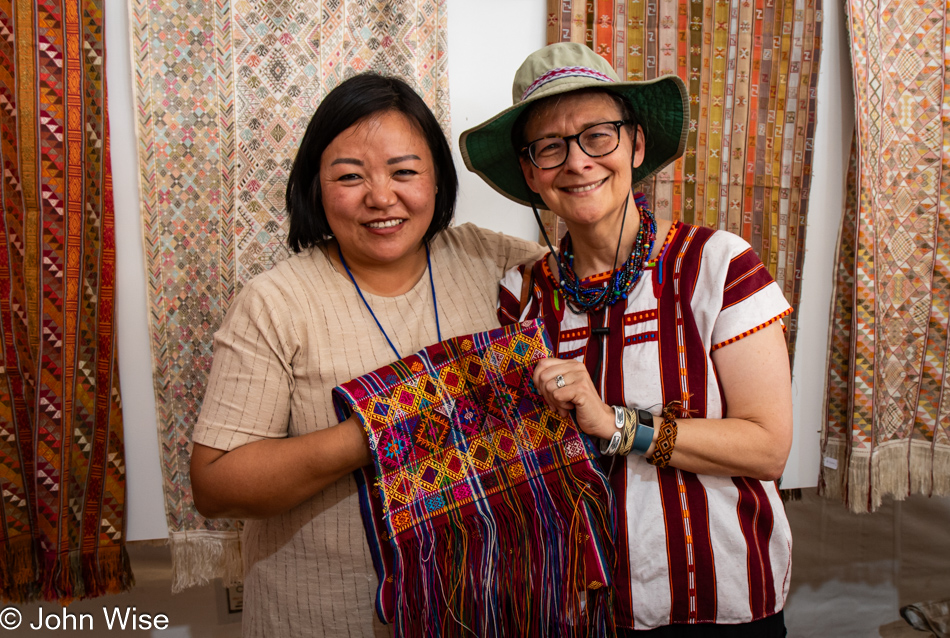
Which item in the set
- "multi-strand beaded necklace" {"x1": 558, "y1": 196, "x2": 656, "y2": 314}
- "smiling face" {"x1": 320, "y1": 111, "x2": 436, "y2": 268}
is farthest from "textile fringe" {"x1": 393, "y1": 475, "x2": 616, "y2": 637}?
"smiling face" {"x1": 320, "y1": 111, "x2": 436, "y2": 268}

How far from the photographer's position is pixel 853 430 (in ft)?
8.05

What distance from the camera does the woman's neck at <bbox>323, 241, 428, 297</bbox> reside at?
4.80 ft

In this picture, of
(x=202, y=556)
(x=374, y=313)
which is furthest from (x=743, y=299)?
(x=202, y=556)

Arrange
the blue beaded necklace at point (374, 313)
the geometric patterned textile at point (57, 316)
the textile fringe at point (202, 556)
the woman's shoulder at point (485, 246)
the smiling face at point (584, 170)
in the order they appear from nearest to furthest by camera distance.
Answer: the smiling face at point (584, 170)
the blue beaded necklace at point (374, 313)
the woman's shoulder at point (485, 246)
the geometric patterned textile at point (57, 316)
the textile fringe at point (202, 556)

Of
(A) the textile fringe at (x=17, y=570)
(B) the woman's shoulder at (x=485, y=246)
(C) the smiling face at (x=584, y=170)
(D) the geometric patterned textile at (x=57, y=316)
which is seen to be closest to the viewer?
(C) the smiling face at (x=584, y=170)

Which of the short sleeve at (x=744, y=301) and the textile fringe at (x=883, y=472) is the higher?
the short sleeve at (x=744, y=301)

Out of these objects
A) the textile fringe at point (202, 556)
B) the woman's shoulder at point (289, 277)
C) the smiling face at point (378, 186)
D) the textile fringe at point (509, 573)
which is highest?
the smiling face at point (378, 186)

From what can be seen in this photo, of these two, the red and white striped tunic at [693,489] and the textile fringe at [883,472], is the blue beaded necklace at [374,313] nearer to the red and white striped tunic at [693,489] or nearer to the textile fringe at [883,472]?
the red and white striped tunic at [693,489]

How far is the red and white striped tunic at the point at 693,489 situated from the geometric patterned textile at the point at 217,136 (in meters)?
1.21

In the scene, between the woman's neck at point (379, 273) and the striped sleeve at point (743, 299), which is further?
the woman's neck at point (379, 273)

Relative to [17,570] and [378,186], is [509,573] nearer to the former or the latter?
[378,186]

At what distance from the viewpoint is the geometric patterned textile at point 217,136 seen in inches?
78.3

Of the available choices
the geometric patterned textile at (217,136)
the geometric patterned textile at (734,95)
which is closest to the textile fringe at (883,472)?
the geometric patterned textile at (734,95)

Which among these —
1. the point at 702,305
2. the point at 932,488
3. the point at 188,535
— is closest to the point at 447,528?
the point at 702,305
